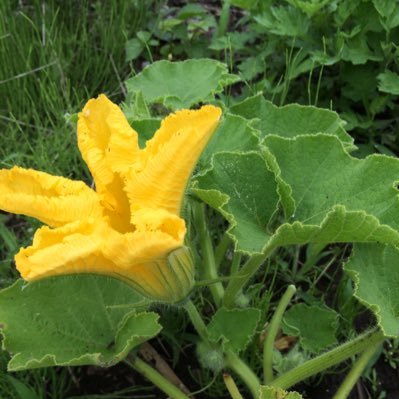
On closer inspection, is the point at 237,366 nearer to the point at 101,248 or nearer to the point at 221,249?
the point at 221,249

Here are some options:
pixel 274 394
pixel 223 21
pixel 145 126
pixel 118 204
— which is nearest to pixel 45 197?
pixel 118 204

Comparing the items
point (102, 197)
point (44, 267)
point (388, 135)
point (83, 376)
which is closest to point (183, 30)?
point (388, 135)

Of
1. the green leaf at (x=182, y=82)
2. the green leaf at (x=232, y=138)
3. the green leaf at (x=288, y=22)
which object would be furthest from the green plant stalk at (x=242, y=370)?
the green leaf at (x=288, y=22)

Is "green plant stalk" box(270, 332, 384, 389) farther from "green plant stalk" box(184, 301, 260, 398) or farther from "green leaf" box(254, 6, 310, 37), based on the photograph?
"green leaf" box(254, 6, 310, 37)

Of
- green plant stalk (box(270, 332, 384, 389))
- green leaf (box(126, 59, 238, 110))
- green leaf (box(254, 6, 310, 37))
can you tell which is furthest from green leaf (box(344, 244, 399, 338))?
green leaf (box(254, 6, 310, 37))

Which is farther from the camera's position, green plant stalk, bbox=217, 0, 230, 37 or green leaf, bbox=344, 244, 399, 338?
green plant stalk, bbox=217, 0, 230, 37

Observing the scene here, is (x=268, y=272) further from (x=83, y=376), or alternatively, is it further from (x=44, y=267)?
(x=44, y=267)
